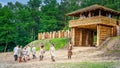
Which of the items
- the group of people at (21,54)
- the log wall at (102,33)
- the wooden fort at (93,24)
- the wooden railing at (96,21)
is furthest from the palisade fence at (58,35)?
the group of people at (21,54)

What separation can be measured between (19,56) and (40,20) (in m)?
44.9

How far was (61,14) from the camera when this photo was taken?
77.3 meters

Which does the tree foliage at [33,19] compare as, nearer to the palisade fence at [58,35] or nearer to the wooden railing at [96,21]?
the palisade fence at [58,35]

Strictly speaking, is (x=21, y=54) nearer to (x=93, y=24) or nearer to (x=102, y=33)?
(x=93, y=24)

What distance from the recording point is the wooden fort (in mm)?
38281

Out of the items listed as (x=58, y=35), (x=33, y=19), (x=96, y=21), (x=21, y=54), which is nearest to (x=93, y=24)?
(x=96, y=21)

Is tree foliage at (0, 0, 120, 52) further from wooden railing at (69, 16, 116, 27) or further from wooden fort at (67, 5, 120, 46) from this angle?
wooden railing at (69, 16, 116, 27)

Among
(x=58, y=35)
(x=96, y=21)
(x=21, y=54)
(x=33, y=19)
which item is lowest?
(x=21, y=54)

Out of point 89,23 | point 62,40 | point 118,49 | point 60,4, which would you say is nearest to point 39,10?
point 60,4

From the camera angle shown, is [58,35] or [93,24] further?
[58,35]

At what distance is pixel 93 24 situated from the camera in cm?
3906

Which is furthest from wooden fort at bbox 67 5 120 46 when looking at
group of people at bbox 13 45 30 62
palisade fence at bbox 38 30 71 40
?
group of people at bbox 13 45 30 62

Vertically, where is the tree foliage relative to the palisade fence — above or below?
above

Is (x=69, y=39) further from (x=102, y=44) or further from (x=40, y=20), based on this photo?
(x=40, y=20)
